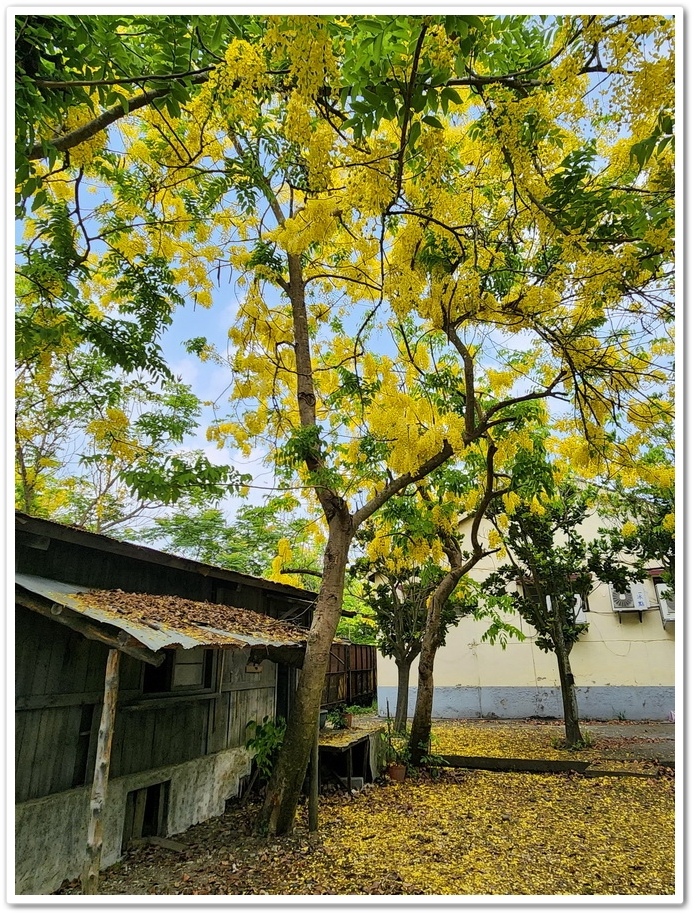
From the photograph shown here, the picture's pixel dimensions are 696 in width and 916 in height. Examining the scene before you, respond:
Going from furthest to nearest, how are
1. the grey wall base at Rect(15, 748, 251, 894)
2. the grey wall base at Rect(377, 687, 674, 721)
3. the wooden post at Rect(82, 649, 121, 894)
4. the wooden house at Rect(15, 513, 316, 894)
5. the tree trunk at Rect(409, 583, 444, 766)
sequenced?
the grey wall base at Rect(377, 687, 674, 721) < the tree trunk at Rect(409, 583, 444, 766) < the grey wall base at Rect(15, 748, 251, 894) < the wooden house at Rect(15, 513, 316, 894) < the wooden post at Rect(82, 649, 121, 894)

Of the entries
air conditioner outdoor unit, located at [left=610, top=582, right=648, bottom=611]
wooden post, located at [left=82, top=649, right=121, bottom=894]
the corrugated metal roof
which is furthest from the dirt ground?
air conditioner outdoor unit, located at [left=610, top=582, right=648, bottom=611]

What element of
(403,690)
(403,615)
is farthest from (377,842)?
(403,615)

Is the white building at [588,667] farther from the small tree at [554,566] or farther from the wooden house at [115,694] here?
the wooden house at [115,694]

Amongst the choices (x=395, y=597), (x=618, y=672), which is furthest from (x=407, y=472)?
(x=618, y=672)

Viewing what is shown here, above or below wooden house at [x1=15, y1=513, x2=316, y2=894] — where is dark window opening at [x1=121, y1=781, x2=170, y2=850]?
below

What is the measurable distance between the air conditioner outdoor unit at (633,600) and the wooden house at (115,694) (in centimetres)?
879

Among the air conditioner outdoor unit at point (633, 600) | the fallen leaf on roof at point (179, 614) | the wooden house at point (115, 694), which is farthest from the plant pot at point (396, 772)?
the air conditioner outdoor unit at point (633, 600)

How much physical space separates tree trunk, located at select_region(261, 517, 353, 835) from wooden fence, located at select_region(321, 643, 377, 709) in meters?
4.08

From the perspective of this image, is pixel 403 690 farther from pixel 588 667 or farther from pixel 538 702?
pixel 588 667

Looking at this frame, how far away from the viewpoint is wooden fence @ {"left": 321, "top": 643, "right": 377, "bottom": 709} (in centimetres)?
901

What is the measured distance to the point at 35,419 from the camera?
6.38 m

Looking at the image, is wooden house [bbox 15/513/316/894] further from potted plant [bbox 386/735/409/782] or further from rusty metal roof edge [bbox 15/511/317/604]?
potted plant [bbox 386/735/409/782]

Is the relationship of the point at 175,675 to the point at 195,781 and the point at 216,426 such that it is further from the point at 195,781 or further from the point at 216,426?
the point at 216,426

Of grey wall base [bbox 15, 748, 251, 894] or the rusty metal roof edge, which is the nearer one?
grey wall base [bbox 15, 748, 251, 894]
